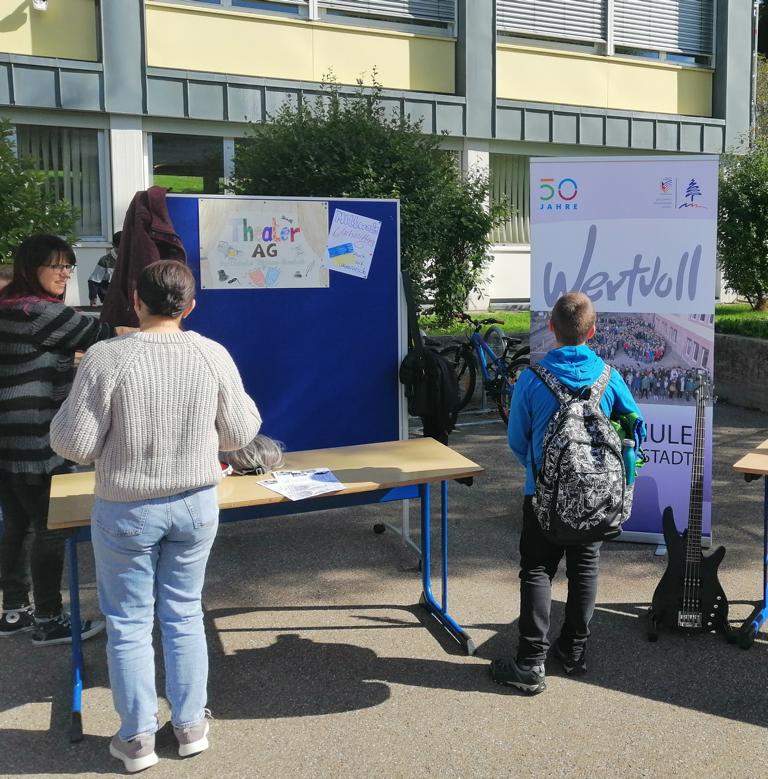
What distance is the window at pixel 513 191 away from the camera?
1703 cm

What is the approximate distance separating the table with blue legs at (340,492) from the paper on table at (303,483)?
31 millimetres

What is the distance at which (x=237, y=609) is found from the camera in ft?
14.6

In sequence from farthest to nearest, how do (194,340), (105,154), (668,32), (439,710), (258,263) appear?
(668,32), (105,154), (258,263), (439,710), (194,340)

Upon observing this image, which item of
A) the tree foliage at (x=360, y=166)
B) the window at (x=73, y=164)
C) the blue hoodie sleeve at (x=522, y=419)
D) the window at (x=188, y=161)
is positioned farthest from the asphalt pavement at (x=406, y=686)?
the window at (x=188, y=161)

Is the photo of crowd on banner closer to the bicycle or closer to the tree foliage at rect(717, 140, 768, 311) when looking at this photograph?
the bicycle

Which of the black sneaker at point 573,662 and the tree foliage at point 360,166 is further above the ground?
the tree foliage at point 360,166

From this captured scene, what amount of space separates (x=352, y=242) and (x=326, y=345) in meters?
0.61

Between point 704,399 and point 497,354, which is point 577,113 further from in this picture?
point 704,399

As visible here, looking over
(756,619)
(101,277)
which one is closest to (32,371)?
(756,619)

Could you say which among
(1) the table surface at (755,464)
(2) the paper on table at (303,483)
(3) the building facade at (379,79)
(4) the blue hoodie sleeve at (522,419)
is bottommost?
(2) the paper on table at (303,483)

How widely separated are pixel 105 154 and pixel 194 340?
12.1 metres

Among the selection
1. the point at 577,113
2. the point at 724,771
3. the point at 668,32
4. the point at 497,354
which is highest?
the point at 668,32

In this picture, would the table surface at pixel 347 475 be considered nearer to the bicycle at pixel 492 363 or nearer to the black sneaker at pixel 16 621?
the black sneaker at pixel 16 621

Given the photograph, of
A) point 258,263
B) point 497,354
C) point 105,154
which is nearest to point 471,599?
point 258,263
